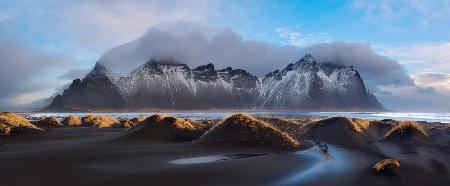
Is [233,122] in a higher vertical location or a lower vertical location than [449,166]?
higher

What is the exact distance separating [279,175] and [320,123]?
79.4 ft

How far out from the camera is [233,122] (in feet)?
95.3

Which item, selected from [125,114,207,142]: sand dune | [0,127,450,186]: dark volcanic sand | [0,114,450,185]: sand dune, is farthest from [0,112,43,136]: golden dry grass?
[0,127,450,186]: dark volcanic sand

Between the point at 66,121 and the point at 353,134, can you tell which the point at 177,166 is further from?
the point at 66,121

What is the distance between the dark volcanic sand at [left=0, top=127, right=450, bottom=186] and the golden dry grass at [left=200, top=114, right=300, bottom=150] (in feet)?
7.01

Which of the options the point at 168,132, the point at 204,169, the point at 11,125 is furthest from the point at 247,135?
the point at 11,125

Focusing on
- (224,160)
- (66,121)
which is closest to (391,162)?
(224,160)

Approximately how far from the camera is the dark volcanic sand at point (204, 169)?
14.8m

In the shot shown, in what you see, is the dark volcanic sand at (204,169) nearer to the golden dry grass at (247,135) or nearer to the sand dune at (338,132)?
the golden dry grass at (247,135)

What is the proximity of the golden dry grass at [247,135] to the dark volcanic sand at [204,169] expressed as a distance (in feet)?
7.01

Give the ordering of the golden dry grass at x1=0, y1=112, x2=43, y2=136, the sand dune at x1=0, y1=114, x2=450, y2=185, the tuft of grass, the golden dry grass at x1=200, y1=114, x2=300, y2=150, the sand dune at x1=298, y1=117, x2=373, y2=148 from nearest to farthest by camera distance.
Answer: the sand dune at x1=0, y1=114, x2=450, y2=185
the golden dry grass at x1=200, y1=114, x2=300, y2=150
the sand dune at x1=298, y1=117, x2=373, y2=148
the golden dry grass at x1=0, y1=112, x2=43, y2=136
the tuft of grass

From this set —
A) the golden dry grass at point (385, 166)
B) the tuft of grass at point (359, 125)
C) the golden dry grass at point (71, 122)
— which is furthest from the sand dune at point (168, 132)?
the golden dry grass at point (71, 122)

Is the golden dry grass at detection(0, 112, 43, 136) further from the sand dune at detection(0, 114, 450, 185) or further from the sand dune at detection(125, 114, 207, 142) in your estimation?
the sand dune at detection(125, 114, 207, 142)

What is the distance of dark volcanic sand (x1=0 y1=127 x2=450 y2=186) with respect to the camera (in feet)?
48.7
